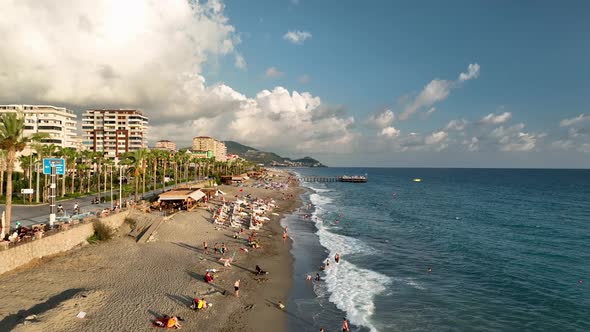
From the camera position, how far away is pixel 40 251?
73.6 ft

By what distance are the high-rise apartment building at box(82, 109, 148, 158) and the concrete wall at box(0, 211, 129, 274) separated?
100 metres

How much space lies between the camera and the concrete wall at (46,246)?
1984 centimetres

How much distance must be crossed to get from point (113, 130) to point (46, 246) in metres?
113

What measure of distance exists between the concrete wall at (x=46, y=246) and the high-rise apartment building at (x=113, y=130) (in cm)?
10016

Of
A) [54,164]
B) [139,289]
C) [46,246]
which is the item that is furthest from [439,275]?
[54,164]

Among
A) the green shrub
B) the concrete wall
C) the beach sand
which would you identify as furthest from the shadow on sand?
the green shrub

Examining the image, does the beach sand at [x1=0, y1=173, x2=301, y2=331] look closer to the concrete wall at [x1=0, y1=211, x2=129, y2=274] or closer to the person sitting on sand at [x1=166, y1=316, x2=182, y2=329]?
the person sitting on sand at [x1=166, y1=316, x2=182, y2=329]

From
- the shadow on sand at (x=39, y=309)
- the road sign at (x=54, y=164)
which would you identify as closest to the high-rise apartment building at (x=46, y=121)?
the road sign at (x=54, y=164)

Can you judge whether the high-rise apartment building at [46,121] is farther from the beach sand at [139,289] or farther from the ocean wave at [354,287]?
the ocean wave at [354,287]

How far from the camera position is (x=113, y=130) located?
122688 millimetres

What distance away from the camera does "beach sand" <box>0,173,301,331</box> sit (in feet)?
52.5

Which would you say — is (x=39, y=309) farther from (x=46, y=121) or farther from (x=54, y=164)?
(x=46, y=121)

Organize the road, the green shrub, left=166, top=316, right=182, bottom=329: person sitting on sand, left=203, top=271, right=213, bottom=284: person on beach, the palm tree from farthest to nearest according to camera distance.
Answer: the road, the green shrub, the palm tree, left=203, top=271, right=213, bottom=284: person on beach, left=166, top=316, right=182, bottom=329: person sitting on sand

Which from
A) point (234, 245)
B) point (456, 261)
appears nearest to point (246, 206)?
point (234, 245)
